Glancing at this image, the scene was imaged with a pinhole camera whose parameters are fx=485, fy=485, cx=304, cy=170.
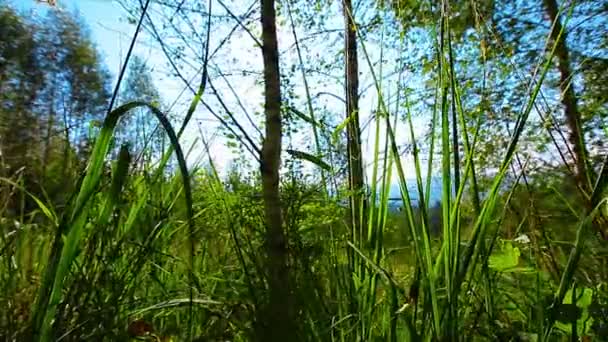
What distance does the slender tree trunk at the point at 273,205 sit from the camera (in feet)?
1.94

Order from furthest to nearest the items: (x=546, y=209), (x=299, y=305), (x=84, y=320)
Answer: (x=546, y=209)
(x=299, y=305)
(x=84, y=320)

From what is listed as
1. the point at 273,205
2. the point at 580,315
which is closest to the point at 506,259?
the point at 580,315

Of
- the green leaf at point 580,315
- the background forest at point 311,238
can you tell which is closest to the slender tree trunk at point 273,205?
the background forest at point 311,238

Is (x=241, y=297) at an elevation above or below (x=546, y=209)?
below

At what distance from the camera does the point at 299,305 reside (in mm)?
668

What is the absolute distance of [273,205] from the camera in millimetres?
642

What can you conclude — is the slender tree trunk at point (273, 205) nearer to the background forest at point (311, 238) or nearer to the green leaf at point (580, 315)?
the background forest at point (311, 238)

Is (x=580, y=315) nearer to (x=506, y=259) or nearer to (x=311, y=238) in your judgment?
(x=506, y=259)

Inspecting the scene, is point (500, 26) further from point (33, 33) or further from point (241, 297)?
point (33, 33)

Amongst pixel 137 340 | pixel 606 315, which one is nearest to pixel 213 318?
pixel 137 340

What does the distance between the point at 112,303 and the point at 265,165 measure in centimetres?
26

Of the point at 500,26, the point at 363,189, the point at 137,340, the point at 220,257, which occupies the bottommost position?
the point at 137,340

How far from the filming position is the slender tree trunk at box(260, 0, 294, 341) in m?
0.59

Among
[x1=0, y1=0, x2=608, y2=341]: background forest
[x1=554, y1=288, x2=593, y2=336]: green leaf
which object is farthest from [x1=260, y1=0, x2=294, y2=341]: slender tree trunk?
[x1=554, y1=288, x2=593, y2=336]: green leaf
